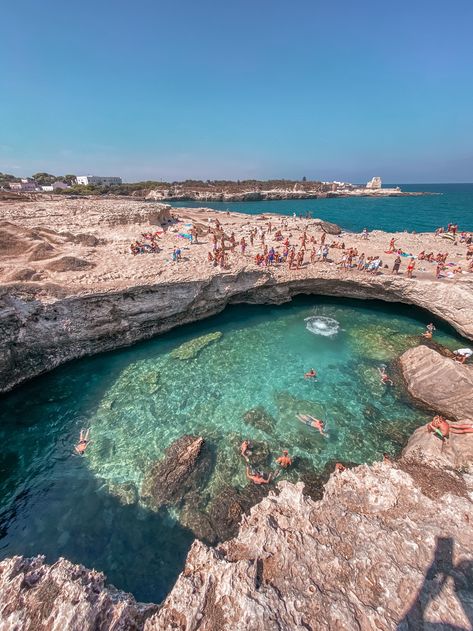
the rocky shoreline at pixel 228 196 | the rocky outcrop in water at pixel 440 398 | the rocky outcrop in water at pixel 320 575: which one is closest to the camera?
the rocky outcrop in water at pixel 320 575

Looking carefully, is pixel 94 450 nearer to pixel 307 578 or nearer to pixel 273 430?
pixel 273 430

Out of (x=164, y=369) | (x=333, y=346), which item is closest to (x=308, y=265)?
(x=333, y=346)

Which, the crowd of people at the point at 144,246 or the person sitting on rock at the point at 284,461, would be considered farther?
the crowd of people at the point at 144,246

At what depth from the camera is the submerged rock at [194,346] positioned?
52.8 ft

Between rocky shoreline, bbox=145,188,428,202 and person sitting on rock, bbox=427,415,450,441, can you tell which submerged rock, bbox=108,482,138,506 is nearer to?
person sitting on rock, bbox=427,415,450,441

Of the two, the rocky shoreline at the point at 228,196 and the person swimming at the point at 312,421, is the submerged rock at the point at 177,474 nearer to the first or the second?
the person swimming at the point at 312,421

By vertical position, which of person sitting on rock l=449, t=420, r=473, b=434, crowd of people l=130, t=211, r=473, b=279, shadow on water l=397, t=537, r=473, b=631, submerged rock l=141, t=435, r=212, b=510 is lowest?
submerged rock l=141, t=435, r=212, b=510

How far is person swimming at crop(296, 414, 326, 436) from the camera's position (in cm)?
1194

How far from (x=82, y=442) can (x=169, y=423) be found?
11.2 ft

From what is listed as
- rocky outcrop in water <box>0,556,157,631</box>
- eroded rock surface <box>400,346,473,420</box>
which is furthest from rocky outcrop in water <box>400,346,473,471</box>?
rocky outcrop in water <box>0,556,157,631</box>

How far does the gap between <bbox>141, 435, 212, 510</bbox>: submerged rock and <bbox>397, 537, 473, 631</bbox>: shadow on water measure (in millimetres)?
6527

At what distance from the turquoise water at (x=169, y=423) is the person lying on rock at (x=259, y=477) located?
27cm

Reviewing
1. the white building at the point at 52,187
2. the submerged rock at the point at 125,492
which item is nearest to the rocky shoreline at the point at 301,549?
the submerged rock at the point at 125,492

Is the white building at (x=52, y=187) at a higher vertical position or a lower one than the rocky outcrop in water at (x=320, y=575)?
higher
